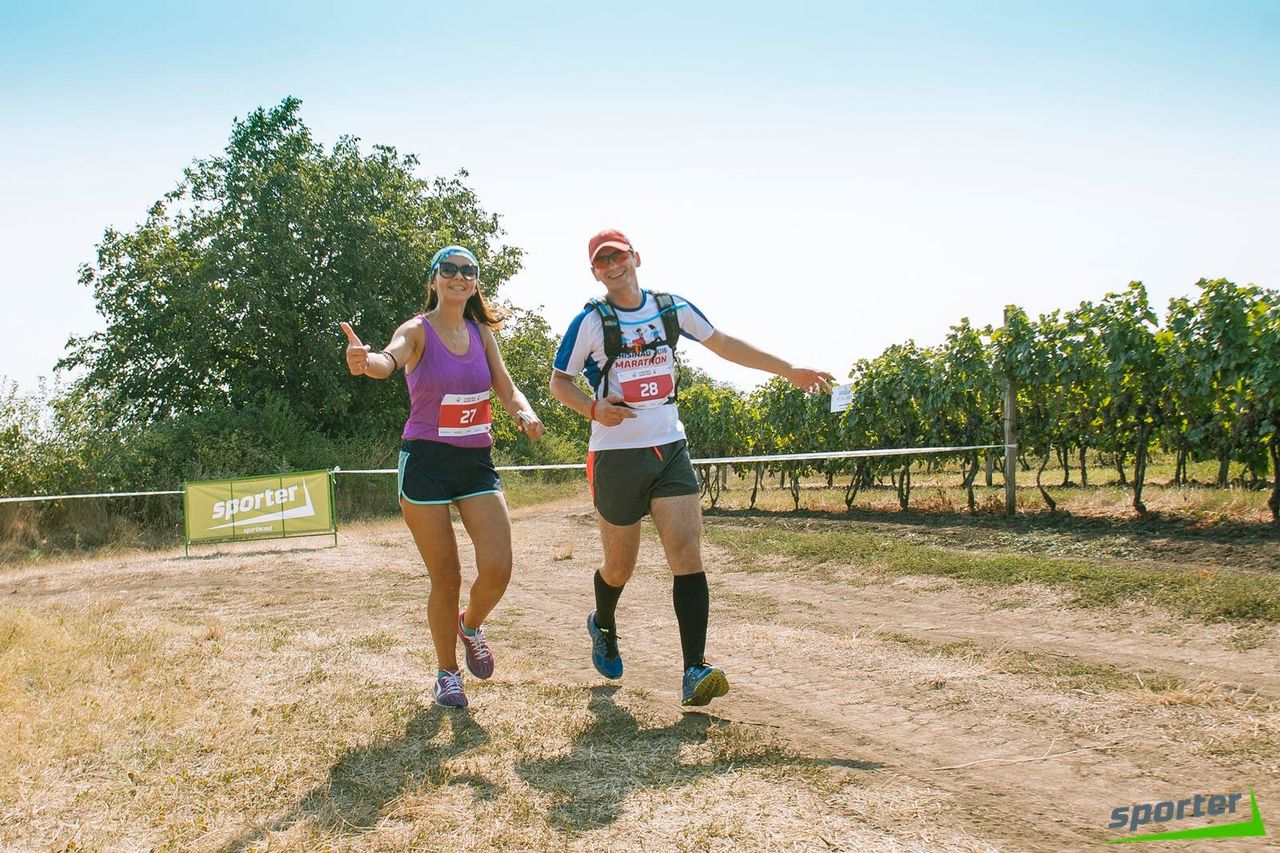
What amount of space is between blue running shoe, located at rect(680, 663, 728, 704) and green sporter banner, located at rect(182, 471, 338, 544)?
1204 cm

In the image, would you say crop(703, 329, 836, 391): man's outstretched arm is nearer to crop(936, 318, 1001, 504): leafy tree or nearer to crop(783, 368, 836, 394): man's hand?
crop(783, 368, 836, 394): man's hand

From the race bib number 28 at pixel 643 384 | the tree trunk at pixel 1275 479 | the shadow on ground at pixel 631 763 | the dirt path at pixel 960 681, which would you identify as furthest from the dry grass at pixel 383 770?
the tree trunk at pixel 1275 479

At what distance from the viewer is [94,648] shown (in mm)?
5664

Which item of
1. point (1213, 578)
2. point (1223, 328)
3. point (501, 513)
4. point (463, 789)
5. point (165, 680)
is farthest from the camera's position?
point (1223, 328)

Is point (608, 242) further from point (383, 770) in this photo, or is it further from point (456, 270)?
point (383, 770)

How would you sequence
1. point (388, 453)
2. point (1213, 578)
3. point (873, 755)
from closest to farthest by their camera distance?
point (873, 755) → point (1213, 578) → point (388, 453)

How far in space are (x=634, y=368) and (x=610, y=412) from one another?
1.14 ft

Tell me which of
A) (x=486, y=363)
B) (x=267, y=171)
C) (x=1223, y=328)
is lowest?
(x=486, y=363)

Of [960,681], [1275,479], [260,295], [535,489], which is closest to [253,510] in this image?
[260,295]

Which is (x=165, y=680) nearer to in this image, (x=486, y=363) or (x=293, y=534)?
(x=486, y=363)

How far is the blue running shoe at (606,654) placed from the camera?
4809 mm

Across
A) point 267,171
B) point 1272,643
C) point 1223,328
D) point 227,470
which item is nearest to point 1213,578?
point 1272,643

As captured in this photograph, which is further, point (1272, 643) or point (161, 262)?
point (161, 262)

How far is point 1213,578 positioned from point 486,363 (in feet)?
19.0
